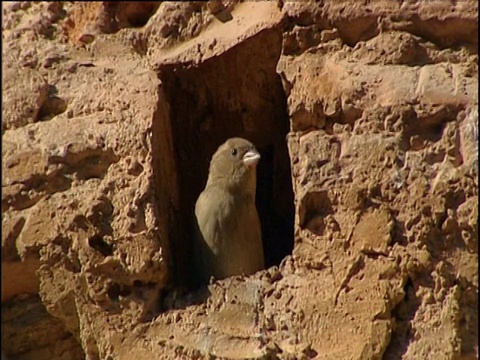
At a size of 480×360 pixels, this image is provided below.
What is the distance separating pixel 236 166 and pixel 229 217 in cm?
26

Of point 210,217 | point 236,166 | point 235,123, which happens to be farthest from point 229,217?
point 235,123

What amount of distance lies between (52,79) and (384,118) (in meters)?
1.45

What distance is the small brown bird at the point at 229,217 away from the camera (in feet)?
18.9

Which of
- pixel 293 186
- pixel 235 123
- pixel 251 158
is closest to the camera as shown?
pixel 293 186

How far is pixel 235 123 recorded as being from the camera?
618 cm

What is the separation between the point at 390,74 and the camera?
5.13 meters

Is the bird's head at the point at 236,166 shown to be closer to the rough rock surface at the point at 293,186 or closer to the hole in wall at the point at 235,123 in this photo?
the hole in wall at the point at 235,123

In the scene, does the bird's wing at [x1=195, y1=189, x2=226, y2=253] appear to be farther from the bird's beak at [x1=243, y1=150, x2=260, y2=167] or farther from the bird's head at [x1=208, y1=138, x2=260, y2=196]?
the bird's beak at [x1=243, y1=150, x2=260, y2=167]

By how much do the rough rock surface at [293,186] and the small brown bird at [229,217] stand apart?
142 mm

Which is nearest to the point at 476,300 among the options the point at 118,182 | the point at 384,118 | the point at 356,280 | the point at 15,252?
the point at 356,280

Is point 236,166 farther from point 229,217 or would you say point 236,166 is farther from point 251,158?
point 229,217

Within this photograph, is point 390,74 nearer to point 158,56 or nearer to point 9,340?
point 158,56

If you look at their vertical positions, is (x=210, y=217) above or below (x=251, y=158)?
below

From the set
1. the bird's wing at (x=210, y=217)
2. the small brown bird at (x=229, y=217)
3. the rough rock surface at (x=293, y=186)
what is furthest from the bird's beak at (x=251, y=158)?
the rough rock surface at (x=293, y=186)
